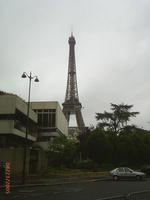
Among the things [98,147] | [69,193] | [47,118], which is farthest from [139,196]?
[47,118]

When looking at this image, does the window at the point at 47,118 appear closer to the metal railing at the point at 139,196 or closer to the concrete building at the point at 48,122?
the concrete building at the point at 48,122

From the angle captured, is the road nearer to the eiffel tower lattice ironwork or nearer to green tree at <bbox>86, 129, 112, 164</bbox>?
green tree at <bbox>86, 129, 112, 164</bbox>

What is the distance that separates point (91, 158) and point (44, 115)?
19999 millimetres

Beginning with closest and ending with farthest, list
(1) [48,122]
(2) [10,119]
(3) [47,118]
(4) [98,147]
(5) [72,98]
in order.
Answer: (2) [10,119] → (4) [98,147] → (1) [48,122] → (3) [47,118] → (5) [72,98]

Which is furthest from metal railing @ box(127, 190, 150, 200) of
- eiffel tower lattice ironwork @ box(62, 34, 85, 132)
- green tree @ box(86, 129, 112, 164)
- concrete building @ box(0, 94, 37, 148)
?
eiffel tower lattice ironwork @ box(62, 34, 85, 132)

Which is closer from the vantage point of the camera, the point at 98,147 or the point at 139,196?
the point at 139,196

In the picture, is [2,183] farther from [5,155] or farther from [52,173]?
[52,173]

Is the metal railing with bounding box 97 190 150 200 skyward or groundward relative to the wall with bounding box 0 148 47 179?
groundward

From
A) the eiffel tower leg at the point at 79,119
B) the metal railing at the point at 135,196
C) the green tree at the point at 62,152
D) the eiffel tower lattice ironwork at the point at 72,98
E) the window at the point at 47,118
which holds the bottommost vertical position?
the metal railing at the point at 135,196

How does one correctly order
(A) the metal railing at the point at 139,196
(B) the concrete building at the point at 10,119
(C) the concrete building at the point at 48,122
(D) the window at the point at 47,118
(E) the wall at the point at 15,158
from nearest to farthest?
(A) the metal railing at the point at 139,196 → (E) the wall at the point at 15,158 → (B) the concrete building at the point at 10,119 → (C) the concrete building at the point at 48,122 → (D) the window at the point at 47,118

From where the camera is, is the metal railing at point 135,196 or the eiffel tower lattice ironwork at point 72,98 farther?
the eiffel tower lattice ironwork at point 72,98

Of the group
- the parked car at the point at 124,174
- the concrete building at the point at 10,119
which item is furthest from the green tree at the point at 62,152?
the parked car at the point at 124,174

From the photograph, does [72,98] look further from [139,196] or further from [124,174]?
[139,196]

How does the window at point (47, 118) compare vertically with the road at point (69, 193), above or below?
above
